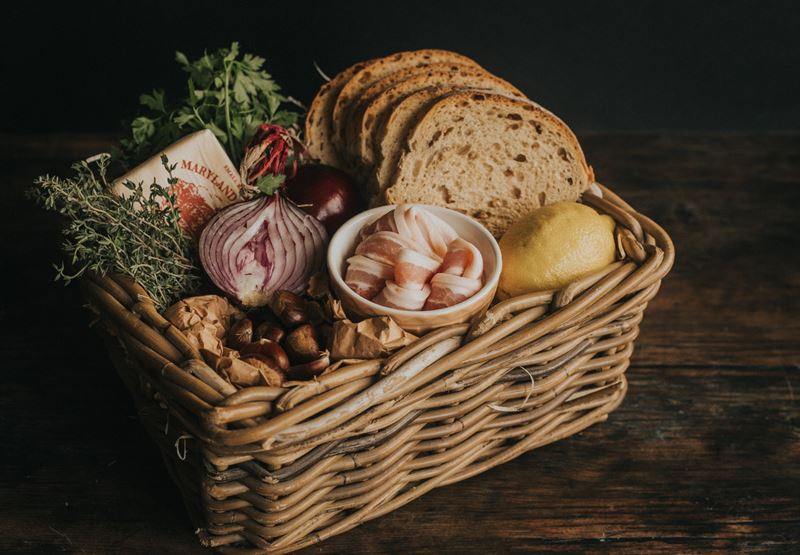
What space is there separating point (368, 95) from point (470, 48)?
2.51 ft

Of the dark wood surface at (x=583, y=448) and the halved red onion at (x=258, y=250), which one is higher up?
the halved red onion at (x=258, y=250)

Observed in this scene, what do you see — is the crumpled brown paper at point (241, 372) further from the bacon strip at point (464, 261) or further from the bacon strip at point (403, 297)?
the bacon strip at point (464, 261)

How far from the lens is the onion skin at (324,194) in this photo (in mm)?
1547

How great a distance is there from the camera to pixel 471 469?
56.5 inches

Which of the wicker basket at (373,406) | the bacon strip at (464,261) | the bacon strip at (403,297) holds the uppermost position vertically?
the bacon strip at (464,261)

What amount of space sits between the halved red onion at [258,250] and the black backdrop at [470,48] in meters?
1.02

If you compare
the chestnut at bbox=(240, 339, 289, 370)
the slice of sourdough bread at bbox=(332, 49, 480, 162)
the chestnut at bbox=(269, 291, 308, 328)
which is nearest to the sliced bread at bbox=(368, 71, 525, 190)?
the slice of sourdough bread at bbox=(332, 49, 480, 162)

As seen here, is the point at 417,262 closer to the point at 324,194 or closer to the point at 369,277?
the point at 369,277

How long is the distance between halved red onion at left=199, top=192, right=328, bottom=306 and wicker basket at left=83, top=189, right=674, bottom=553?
0.16 m

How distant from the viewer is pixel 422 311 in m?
1.28

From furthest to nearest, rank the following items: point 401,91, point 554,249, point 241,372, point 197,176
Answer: point 401,91 → point 197,176 → point 554,249 → point 241,372

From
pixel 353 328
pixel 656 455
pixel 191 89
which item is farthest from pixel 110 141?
pixel 656 455

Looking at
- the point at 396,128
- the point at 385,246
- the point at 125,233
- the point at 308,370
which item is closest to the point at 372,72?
the point at 396,128

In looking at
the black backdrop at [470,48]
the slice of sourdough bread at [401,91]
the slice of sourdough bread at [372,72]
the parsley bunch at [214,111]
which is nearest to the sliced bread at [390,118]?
the slice of sourdough bread at [401,91]
